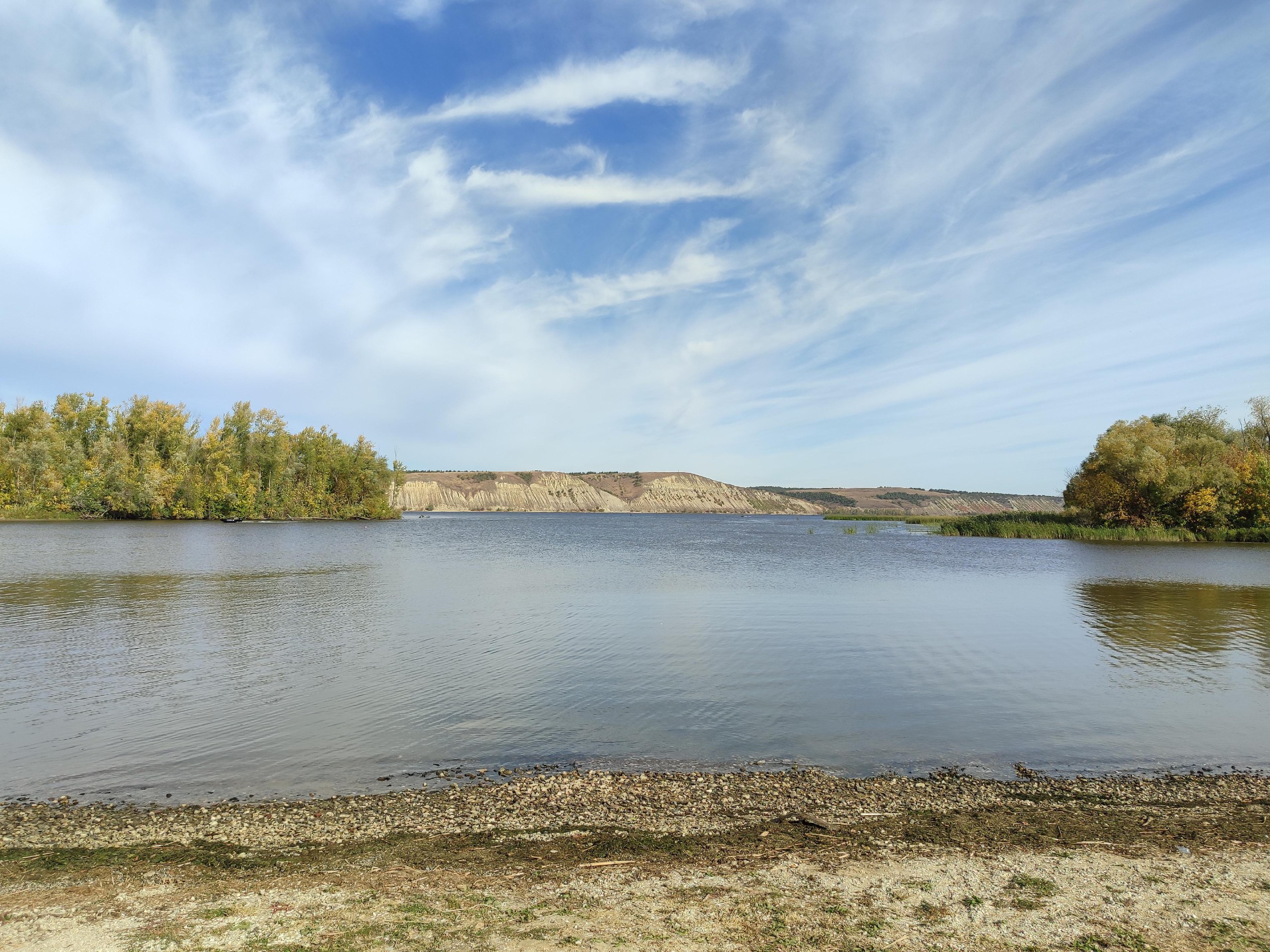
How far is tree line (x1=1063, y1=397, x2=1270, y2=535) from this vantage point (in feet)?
198

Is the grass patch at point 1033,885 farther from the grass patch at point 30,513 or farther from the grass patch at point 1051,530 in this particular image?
the grass patch at point 30,513

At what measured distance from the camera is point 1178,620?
2191 centimetres

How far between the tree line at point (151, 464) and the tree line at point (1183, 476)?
105 metres

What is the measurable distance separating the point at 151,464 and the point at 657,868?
104041mm

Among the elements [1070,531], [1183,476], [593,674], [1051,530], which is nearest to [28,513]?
[593,674]

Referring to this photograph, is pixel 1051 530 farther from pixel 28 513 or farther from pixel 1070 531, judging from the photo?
pixel 28 513

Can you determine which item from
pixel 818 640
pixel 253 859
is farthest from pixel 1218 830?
pixel 818 640

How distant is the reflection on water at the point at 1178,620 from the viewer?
1695cm

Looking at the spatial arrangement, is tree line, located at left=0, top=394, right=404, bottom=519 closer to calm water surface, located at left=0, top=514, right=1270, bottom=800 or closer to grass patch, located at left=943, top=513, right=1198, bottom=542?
calm water surface, located at left=0, top=514, right=1270, bottom=800

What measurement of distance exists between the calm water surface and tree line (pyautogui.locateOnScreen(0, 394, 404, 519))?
65.4m

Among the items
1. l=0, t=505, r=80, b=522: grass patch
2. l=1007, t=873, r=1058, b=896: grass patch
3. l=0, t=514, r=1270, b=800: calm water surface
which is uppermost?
l=0, t=505, r=80, b=522: grass patch

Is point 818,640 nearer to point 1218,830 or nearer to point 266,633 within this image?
point 1218,830

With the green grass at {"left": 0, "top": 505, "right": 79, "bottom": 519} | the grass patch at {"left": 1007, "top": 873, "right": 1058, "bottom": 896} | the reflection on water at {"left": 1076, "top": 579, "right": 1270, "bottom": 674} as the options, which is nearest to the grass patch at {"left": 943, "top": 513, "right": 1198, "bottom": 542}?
the reflection on water at {"left": 1076, "top": 579, "right": 1270, "bottom": 674}

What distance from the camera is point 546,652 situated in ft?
54.1
